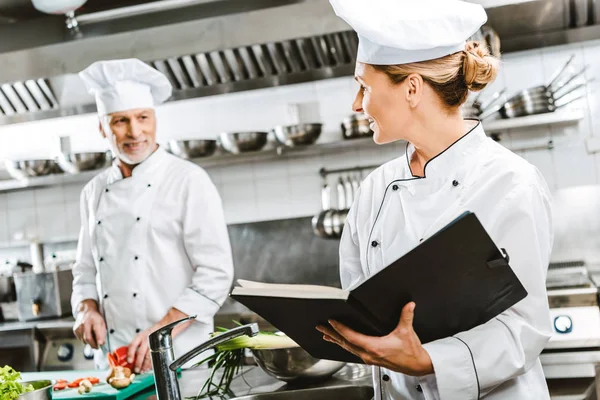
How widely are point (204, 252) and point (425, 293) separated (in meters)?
1.51

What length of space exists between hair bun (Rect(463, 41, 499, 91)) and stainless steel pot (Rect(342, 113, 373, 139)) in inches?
93.1

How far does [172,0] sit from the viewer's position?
384 centimetres

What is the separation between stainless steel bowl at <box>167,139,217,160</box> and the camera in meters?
4.14

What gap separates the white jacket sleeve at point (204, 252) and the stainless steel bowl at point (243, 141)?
136cm

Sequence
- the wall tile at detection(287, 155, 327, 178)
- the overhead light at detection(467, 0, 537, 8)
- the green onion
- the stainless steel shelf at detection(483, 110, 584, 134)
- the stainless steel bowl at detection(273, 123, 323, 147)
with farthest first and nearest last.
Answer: the wall tile at detection(287, 155, 327, 178)
the stainless steel bowl at detection(273, 123, 323, 147)
the stainless steel shelf at detection(483, 110, 584, 134)
the overhead light at detection(467, 0, 537, 8)
the green onion

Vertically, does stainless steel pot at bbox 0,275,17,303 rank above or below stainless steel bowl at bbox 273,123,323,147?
below

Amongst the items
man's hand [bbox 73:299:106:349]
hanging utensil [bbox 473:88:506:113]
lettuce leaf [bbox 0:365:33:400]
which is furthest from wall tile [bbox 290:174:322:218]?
lettuce leaf [bbox 0:365:33:400]

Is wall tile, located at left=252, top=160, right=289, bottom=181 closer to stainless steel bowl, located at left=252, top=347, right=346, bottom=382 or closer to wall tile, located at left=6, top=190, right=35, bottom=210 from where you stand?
wall tile, located at left=6, top=190, right=35, bottom=210

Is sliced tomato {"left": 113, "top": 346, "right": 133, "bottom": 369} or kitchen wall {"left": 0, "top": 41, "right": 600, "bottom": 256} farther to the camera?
kitchen wall {"left": 0, "top": 41, "right": 600, "bottom": 256}

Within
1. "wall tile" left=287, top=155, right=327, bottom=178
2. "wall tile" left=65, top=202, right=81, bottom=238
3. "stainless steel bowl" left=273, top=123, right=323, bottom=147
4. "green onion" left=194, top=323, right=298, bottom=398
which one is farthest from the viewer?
"wall tile" left=65, top=202, right=81, bottom=238

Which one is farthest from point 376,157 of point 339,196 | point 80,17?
point 80,17

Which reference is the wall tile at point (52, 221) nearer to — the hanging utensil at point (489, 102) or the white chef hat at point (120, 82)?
the white chef hat at point (120, 82)

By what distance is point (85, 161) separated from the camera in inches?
173

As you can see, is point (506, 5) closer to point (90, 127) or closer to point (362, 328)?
point (362, 328)
